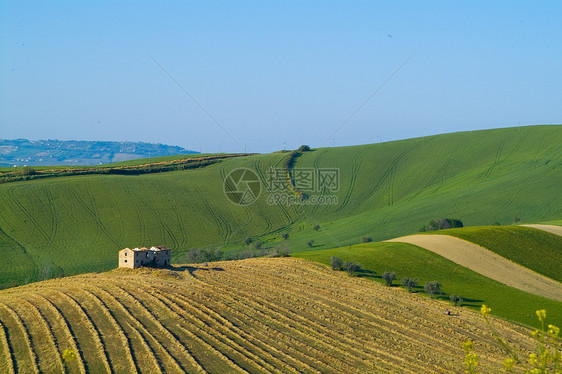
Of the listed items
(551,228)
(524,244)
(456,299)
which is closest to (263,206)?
(551,228)

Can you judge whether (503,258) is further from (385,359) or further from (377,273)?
(385,359)

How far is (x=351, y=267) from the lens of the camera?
5038 centimetres

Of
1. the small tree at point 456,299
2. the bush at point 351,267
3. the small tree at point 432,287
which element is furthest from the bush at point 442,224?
the small tree at point 456,299

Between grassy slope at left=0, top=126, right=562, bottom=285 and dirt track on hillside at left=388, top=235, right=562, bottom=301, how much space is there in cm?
1391

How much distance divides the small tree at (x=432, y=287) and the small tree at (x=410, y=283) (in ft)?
3.14

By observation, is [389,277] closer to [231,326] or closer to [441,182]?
[231,326]

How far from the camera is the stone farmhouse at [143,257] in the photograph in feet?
160

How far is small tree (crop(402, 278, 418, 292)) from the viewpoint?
4678 cm

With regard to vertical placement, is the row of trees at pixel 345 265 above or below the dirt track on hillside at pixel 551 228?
below

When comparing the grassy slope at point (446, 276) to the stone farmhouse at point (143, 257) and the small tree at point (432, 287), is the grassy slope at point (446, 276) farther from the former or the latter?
the stone farmhouse at point (143, 257)

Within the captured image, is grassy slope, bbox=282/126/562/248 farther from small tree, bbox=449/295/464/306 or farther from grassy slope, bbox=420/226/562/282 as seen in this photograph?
small tree, bbox=449/295/464/306

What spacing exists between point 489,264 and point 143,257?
31764 millimetres

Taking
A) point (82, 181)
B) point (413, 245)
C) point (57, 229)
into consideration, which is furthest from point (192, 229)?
point (413, 245)

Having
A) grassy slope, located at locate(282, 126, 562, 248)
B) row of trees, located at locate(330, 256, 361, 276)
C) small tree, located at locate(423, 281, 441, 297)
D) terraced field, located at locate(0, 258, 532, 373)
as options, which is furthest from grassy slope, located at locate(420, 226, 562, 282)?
terraced field, located at locate(0, 258, 532, 373)
